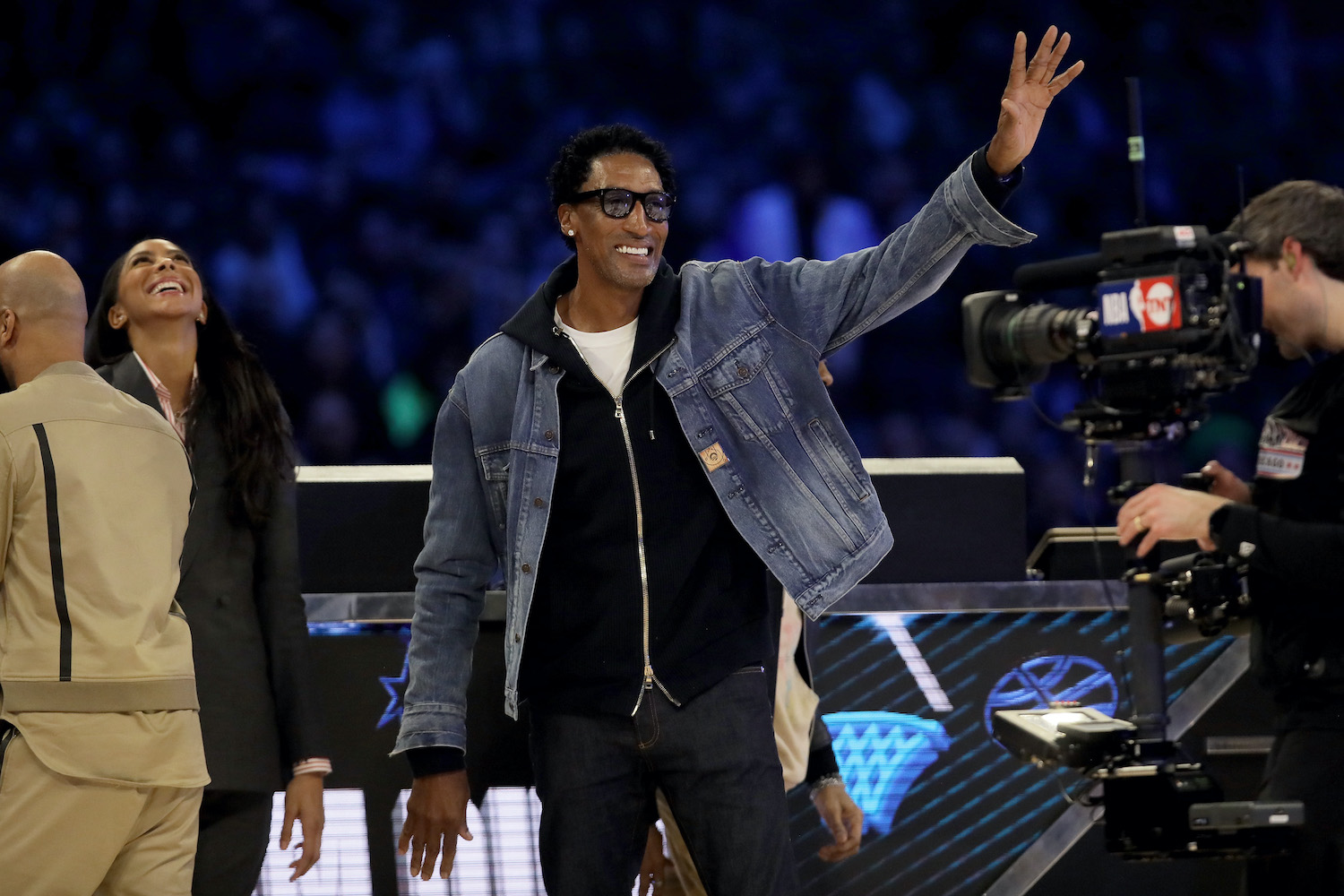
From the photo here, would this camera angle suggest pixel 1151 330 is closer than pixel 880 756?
Yes

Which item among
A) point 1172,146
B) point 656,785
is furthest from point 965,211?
point 1172,146

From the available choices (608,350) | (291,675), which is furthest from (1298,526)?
(291,675)

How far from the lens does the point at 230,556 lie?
2490mm

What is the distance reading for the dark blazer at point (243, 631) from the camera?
2387 mm

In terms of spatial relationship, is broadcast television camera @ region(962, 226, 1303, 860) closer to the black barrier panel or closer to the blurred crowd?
the black barrier panel

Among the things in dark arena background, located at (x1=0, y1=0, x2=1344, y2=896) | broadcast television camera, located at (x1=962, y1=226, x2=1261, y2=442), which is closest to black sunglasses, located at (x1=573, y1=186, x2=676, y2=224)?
broadcast television camera, located at (x1=962, y1=226, x2=1261, y2=442)

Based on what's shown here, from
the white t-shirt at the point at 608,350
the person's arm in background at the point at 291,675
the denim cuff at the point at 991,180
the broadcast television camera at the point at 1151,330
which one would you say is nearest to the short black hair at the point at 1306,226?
the broadcast television camera at the point at 1151,330

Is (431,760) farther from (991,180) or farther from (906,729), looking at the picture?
(991,180)

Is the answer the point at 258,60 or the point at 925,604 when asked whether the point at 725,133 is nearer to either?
the point at 258,60

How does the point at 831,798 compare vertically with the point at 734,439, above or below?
below

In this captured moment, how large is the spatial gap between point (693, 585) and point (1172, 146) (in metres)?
3.57

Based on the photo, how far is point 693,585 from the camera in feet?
6.85

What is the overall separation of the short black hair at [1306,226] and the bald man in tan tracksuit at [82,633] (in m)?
1.79

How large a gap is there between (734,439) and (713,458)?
72 mm
